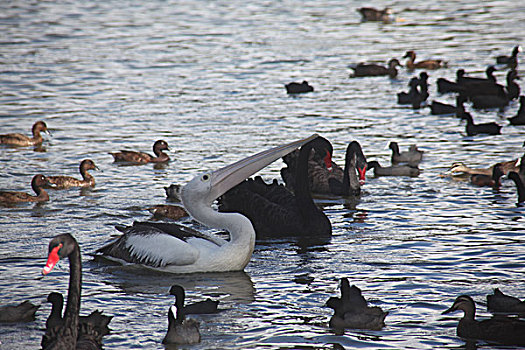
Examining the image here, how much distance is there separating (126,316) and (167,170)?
20.3 feet

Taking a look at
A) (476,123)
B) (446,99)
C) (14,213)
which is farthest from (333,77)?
(14,213)

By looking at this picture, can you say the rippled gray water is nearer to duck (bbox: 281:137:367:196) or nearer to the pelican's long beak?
duck (bbox: 281:137:367:196)

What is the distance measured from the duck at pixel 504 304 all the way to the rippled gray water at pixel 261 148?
0.45m

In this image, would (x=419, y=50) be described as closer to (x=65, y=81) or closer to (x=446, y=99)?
(x=446, y=99)

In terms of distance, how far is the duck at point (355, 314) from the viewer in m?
7.39

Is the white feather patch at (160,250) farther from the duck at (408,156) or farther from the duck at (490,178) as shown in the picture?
the duck at (408,156)

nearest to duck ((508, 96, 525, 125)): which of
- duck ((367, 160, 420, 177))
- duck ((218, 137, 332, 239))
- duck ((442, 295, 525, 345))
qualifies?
duck ((367, 160, 420, 177))

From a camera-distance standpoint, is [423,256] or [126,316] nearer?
[126,316]

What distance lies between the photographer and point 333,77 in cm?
2109

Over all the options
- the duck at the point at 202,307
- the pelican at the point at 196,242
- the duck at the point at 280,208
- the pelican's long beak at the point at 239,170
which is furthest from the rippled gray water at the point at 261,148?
the pelican's long beak at the point at 239,170

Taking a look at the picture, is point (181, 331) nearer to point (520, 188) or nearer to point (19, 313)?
point (19, 313)

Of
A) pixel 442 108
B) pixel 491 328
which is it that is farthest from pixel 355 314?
pixel 442 108

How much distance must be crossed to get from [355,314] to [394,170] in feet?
19.9

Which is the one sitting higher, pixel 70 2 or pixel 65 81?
pixel 70 2
